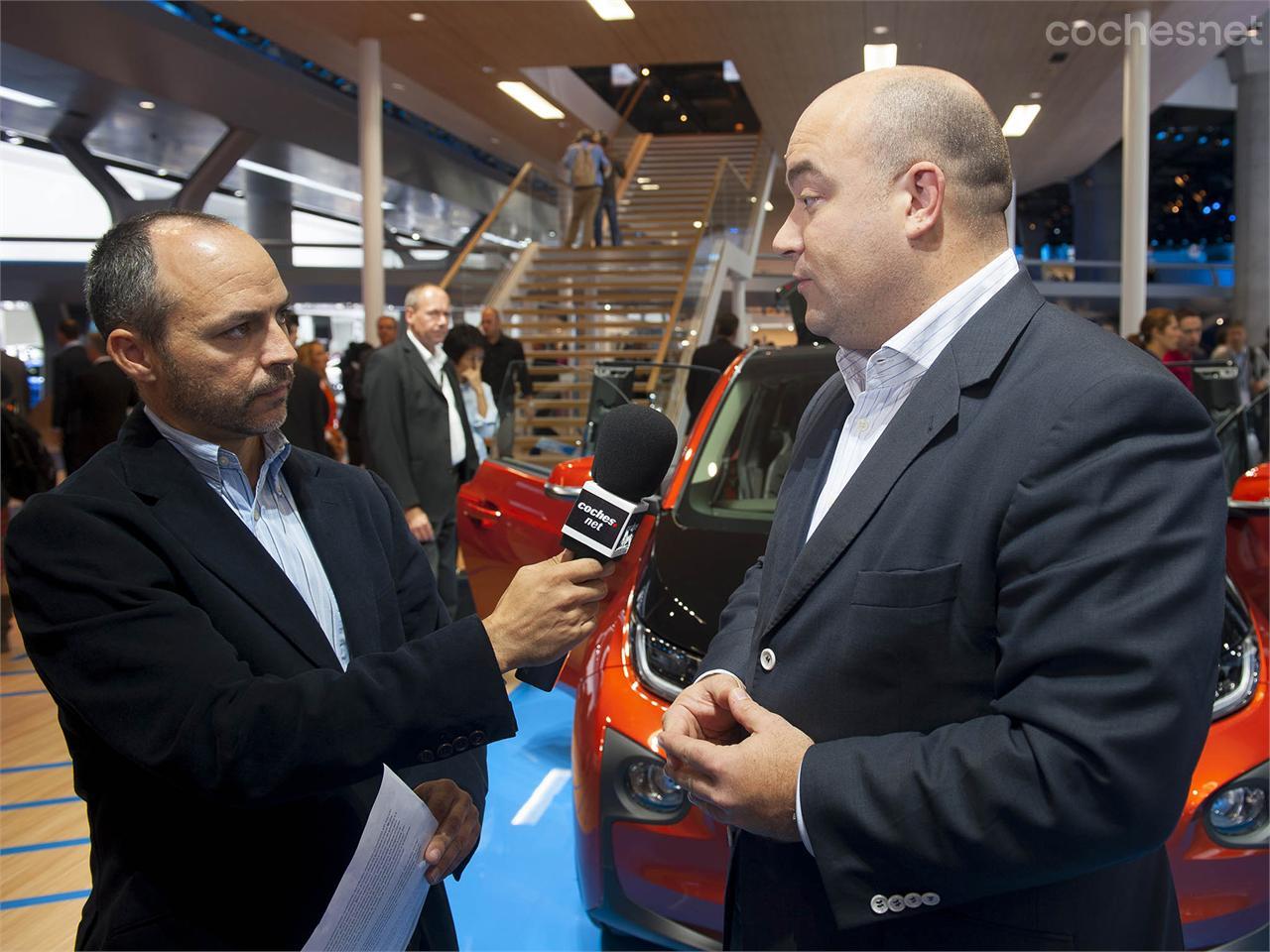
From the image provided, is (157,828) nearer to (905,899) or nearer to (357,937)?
(357,937)

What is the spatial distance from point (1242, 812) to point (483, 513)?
9.00ft

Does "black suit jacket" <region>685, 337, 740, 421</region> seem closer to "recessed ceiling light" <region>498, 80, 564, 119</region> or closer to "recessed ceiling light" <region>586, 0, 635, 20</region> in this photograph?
"recessed ceiling light" <region>586, 0, 635, 20</region>

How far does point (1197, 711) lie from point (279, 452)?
1.24 m

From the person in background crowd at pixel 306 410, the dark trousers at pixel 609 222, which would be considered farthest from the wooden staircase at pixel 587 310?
the person in background crowd at pixel 306 410

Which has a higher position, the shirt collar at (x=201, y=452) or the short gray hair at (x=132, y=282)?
the short gray hair at (x=132, y=282)

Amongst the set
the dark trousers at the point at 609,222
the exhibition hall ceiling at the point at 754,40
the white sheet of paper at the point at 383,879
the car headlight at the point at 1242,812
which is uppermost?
the exhibition hall ceiling at the point at 754,40

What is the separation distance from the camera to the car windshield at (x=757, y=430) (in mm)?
3469

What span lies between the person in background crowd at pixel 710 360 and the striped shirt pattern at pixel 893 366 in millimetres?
5487

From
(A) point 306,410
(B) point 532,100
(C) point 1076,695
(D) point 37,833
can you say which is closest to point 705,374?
(A) point 306,410

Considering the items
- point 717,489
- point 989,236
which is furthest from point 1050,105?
point 989,236

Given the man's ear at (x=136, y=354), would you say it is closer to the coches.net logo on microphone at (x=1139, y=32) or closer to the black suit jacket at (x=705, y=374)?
the black suit jacket at (x=705, y=374)

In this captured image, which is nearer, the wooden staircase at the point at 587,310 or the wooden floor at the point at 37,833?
the wooden floor at the point at 37,833

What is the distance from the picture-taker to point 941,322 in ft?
4.22

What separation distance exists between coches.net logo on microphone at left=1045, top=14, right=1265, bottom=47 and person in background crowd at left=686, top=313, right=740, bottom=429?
532 cm
